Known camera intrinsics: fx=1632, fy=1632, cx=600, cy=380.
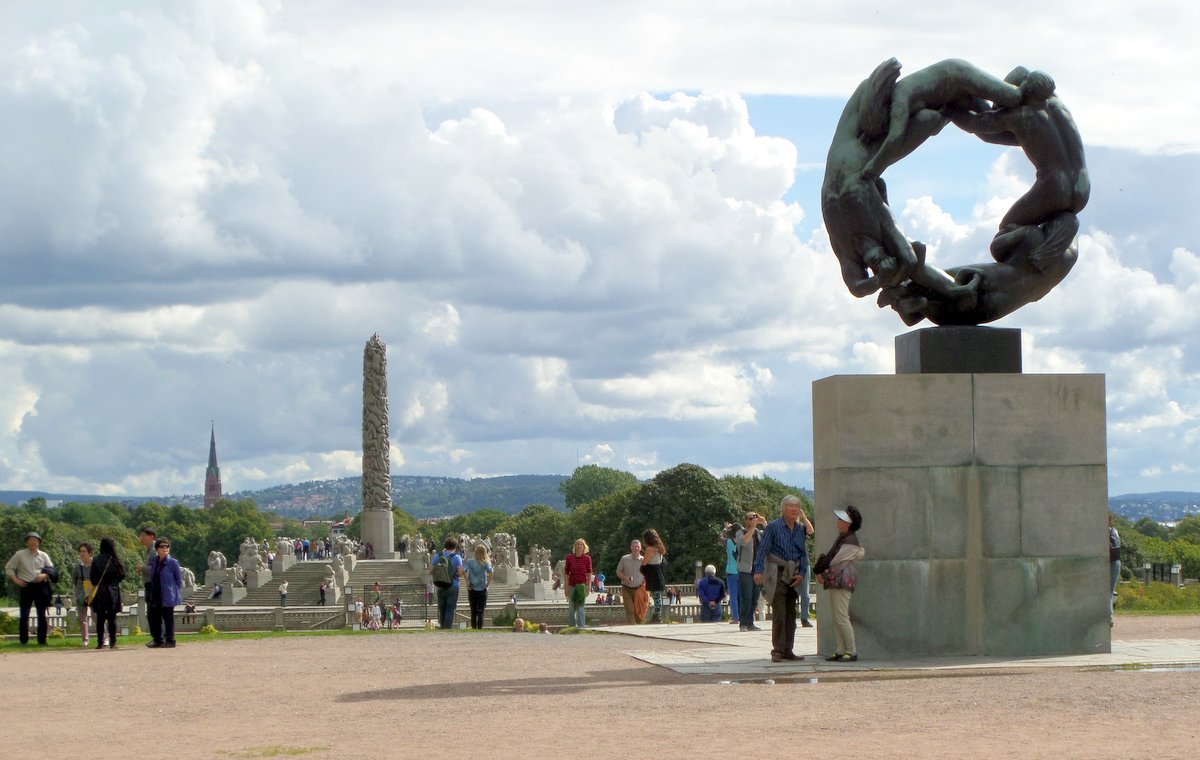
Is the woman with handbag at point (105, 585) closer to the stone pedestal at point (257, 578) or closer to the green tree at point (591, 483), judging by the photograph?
the stone pedestal at point (257, 578)

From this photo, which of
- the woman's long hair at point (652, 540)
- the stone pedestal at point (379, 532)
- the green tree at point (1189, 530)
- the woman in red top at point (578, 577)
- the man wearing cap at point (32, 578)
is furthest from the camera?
the green tree at point (1189, 530)

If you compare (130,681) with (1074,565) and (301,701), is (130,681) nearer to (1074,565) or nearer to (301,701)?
(301,701)

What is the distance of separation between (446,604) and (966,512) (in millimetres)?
11693

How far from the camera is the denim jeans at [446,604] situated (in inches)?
970

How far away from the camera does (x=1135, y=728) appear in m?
10.3

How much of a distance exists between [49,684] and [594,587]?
3862cm

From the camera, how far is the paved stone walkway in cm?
1391

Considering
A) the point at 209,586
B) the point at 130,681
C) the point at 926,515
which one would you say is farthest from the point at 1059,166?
the point at 209,586

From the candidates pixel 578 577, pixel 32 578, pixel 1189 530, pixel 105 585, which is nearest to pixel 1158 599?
pixel 578 577

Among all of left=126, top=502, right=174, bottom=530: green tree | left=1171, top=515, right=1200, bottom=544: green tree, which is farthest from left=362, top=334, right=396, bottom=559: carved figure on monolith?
left=126, top=502, right=174, bottom=530: green tree

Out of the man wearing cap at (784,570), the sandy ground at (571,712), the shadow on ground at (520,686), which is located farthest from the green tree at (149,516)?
the shadow on ground at (520,686)

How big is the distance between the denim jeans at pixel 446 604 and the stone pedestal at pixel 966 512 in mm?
10420

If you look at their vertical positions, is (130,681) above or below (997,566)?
below

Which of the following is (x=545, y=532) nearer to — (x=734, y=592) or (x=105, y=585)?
(x=734, y=592)
